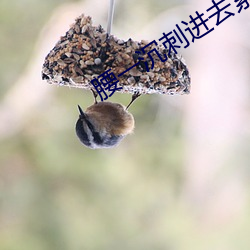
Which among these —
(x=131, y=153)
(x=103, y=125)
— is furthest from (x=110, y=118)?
(x=131, y=153)

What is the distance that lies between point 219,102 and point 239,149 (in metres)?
0.40

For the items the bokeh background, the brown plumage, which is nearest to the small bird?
the brown plumage

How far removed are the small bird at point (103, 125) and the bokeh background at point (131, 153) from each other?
5.31ft

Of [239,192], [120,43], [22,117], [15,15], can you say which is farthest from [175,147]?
[120,43]

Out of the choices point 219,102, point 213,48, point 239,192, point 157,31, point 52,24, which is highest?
point 52,24

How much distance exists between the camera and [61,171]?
10.5ft

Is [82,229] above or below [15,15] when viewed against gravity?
below

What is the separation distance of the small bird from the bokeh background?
5.31ft

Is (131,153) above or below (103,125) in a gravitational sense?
above

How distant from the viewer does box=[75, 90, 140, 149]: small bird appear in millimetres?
1277

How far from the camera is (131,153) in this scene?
3.26 meters

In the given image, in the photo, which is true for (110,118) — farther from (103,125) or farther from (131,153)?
(131,153)

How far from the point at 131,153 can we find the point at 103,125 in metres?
1.97

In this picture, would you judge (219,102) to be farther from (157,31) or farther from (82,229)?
(82,229)
